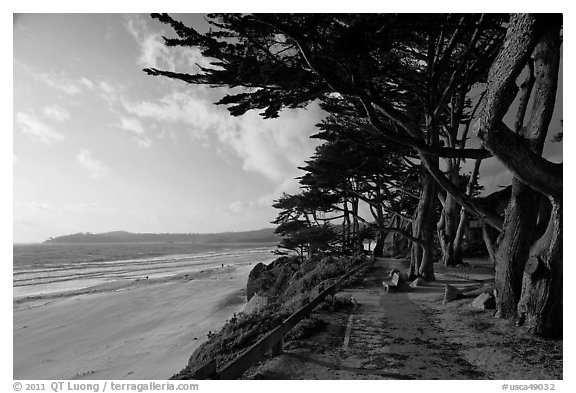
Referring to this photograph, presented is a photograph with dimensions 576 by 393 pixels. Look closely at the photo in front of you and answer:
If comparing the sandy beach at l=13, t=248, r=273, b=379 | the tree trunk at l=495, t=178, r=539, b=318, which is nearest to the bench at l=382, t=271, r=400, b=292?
the tree trunk at l=495, t=178, r=539, b=318

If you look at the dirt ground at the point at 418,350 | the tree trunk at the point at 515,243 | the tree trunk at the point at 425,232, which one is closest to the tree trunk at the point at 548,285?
the dirt ground at the point at 418,350

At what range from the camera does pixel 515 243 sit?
6367 mm

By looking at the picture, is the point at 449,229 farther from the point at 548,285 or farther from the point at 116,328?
the point at 116,328

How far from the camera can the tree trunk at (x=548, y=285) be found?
17.7 ft

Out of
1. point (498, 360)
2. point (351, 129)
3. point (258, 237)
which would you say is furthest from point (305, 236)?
point (258, 237)

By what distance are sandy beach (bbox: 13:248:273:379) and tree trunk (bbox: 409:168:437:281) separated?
9346mm

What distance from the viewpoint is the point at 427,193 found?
13.4m

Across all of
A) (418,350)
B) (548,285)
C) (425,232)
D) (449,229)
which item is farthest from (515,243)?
(449,229)

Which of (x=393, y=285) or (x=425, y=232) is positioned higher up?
(x=425, y=232)

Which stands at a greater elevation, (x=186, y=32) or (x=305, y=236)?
(x=186, y=32)

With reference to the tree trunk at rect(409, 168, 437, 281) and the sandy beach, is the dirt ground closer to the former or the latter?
the tree trunk at rect(409, 168, 437, 281)

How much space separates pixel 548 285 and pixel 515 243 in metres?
1.13
